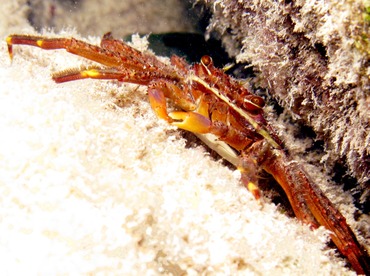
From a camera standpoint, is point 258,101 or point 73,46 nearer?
point 73,46

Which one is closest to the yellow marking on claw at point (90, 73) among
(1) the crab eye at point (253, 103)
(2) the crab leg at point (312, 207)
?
(1) the crab eye at point (253, 103)

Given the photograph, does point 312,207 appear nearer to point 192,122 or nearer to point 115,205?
point 192,122

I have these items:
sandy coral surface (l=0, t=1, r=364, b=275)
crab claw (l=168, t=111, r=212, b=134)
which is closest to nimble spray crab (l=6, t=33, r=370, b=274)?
crab claw (l=168, t=111, r=212, b=134)

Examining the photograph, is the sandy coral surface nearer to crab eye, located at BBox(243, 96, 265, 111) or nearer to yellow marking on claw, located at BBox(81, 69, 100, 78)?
yellow marking on claw, located at BBox(81, 69, 100, 78)

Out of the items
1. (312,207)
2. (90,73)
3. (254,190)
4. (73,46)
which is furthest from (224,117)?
(73,46)

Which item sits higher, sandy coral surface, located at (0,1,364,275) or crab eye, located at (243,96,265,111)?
crab eye, located at (243,96,265,111)

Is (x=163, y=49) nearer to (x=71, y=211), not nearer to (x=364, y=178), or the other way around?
(x=364, y=178)

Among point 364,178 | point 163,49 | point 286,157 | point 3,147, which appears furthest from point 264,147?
point 163,49
